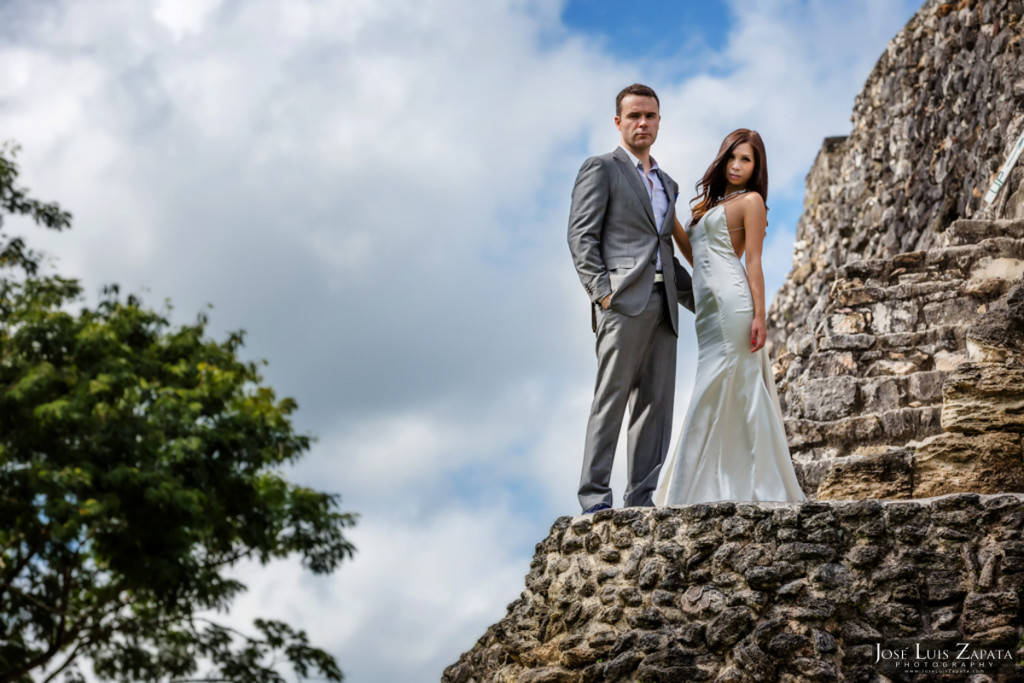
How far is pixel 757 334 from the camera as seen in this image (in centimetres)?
589

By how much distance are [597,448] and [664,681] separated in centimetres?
123

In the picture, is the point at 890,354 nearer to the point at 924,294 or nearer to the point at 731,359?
the point at 924,294

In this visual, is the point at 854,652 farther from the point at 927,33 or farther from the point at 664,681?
the point at 927,33

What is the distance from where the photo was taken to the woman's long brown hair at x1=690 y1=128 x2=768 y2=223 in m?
6.17

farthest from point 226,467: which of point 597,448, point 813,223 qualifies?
point 597,448

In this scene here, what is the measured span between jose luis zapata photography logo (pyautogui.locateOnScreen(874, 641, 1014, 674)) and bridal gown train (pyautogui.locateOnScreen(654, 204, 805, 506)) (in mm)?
961

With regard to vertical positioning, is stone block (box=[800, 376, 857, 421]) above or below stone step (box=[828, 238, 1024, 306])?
below

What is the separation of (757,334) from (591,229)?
964 mm

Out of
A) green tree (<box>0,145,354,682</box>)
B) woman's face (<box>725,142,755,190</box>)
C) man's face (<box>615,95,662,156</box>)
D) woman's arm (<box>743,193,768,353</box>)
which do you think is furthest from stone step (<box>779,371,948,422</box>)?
green tree (<box>0,145,354,682</box>)

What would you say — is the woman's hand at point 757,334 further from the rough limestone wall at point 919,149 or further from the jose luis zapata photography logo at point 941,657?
the rough limestone wall at point 919,149

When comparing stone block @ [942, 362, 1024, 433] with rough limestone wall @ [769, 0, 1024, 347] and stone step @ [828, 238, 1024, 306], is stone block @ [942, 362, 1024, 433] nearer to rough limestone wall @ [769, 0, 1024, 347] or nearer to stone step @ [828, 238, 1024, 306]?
stone step @ [828, 238, 1024, 306]

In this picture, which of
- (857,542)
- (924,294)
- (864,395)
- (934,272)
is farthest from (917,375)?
(857,542)

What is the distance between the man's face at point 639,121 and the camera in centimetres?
606

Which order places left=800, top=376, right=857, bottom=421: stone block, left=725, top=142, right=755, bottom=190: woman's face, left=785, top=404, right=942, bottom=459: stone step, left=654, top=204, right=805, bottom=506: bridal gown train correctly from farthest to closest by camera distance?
left=800, top=376, right=857, bottom=421: stone block < left=785, top=404, right=942, bottom=459: stone step < left=725, top=142, right=755, bottom=190: woman's face < left=654, top=204, right=805, bottom=506: bridal gown train
